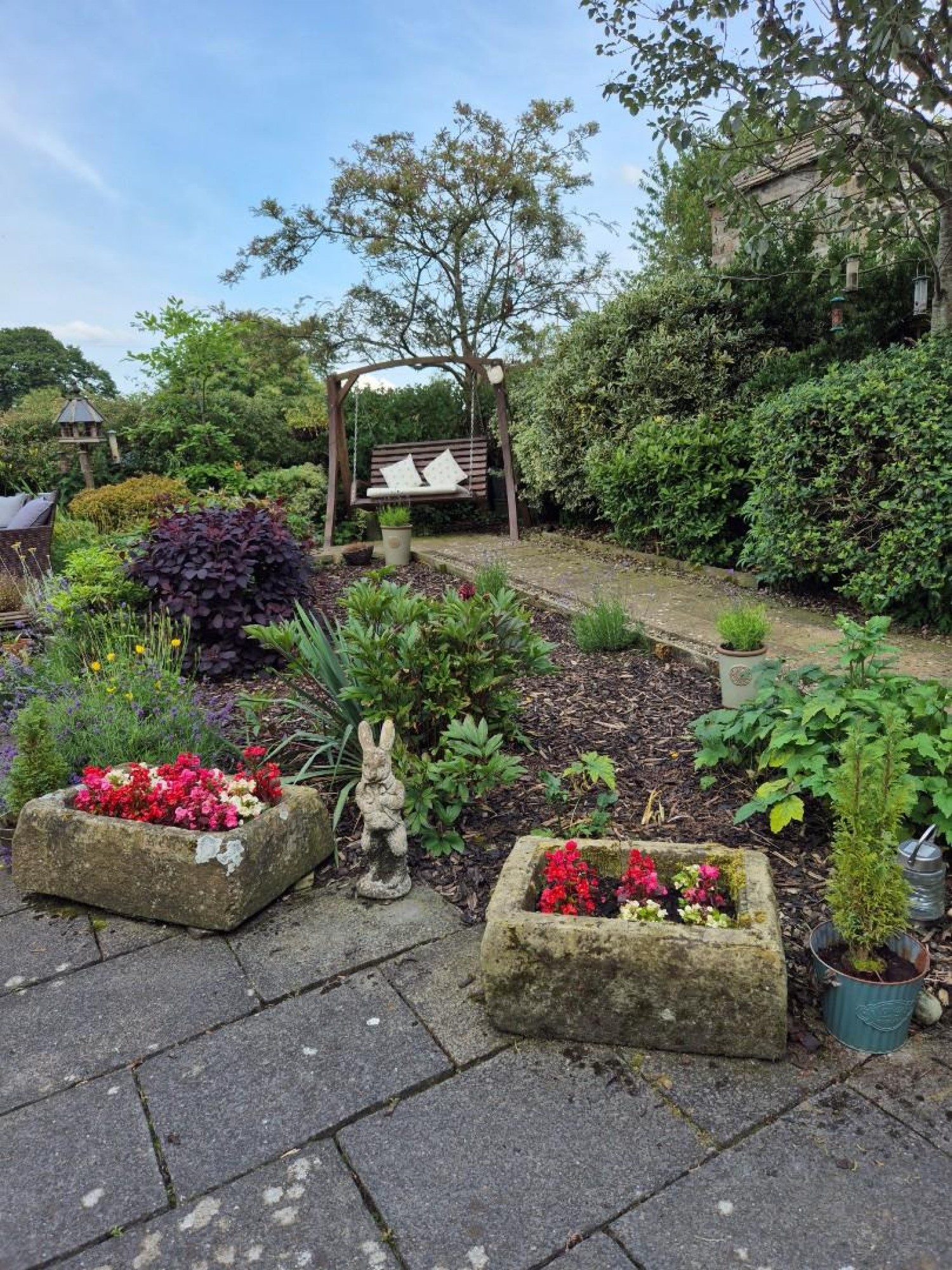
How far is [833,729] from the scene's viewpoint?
7.53 ft

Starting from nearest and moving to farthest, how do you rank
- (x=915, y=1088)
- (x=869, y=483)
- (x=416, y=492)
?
1. (x=915, y=1088)
2. (x=869, y=483)
3. (x=416, y=492)

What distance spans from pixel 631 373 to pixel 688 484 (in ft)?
4.62

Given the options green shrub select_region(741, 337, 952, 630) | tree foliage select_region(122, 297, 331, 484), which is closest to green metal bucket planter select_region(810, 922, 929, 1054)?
green shrub select_region(741, 337, 952, 630)

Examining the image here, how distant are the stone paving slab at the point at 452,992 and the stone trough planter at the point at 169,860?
47cm

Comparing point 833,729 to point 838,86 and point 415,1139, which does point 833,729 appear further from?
point 838,86

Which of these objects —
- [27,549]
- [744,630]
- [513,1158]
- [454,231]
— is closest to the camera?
[513,1158]

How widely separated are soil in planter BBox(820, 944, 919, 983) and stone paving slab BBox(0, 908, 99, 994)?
183 cm

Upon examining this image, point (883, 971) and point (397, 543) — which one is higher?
point (397, 543)

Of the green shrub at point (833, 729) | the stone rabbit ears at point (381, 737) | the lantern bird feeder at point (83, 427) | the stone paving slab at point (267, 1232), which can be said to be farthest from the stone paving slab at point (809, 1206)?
the lantern bird feeder at point (83, 427)

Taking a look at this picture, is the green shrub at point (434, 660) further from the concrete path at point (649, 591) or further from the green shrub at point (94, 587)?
the green shrub at point (94, 587)

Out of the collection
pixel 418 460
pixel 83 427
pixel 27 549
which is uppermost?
pixel 83 427

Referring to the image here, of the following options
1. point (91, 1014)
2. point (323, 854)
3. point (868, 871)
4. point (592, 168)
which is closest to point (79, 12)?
point (323, 854)

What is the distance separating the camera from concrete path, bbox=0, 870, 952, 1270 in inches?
49.7

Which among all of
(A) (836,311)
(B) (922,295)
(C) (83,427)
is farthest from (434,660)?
(C) (83,427)
